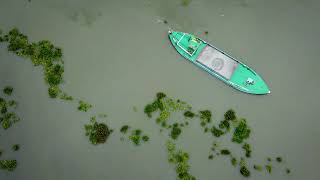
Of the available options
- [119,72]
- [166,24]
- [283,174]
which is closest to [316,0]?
[166,24]

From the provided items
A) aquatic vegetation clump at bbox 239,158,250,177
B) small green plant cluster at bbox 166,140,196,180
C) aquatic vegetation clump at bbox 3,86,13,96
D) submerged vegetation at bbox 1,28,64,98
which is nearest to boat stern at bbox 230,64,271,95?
aquatic vegetation clump at bbox 239,158,250,177

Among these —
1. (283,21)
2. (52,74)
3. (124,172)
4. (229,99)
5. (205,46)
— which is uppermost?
(283,21)

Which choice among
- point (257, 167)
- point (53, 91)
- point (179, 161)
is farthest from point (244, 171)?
point (53, 91)

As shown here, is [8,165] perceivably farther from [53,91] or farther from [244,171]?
[244,171]

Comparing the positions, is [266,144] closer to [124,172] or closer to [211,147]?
[211,147]

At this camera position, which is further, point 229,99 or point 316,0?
point 316,0

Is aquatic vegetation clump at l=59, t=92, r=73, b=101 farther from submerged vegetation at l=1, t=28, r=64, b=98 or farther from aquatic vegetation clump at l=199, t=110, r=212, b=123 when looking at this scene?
aquatic vegetation clump at l=199, t=110, r=212, b=123

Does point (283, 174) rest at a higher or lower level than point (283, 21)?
lower

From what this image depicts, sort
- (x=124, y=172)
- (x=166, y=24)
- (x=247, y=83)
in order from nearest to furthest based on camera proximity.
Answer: (x=124, y=172) < (x=247, y=83) < (x=166, y=24)
